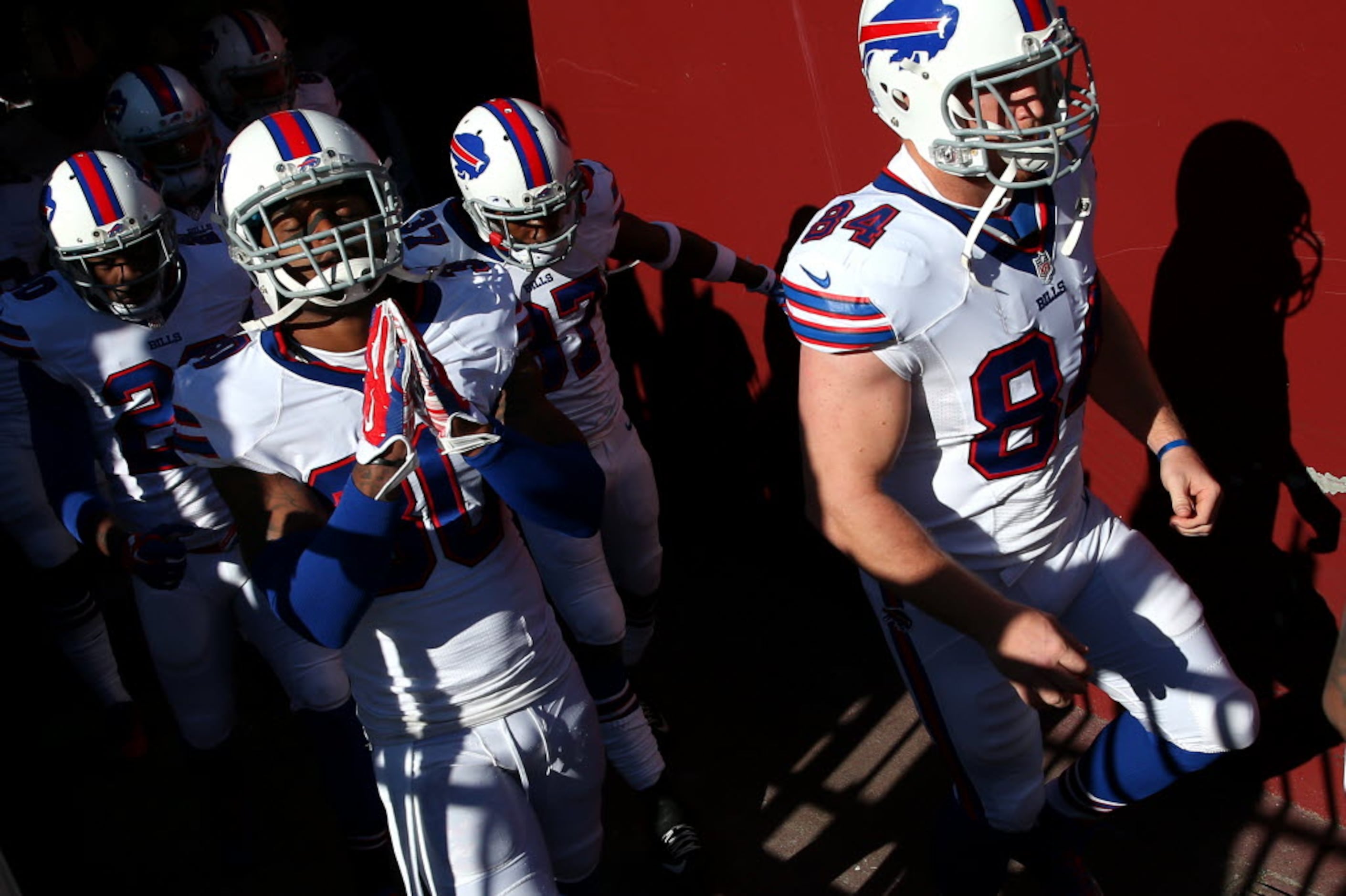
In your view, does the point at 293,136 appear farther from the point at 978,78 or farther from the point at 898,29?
the point at 978,78

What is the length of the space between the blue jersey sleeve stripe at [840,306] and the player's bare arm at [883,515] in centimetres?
8

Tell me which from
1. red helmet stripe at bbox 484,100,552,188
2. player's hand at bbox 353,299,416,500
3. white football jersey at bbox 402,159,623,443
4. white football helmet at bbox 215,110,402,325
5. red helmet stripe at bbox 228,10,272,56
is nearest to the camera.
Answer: player's hand at bbox 353,299,416,500

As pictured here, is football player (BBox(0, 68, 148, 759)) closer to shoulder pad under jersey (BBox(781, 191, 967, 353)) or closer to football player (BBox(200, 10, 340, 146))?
football player (BBox(200, 10, 340, 146))

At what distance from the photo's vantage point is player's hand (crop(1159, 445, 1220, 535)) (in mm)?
2730

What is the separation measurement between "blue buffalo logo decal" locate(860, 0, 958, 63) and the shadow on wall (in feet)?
3.44

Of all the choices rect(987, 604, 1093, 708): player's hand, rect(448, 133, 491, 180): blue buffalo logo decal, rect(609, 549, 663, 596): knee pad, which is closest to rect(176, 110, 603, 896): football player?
rect(987, 604, 1093, 708): player's hand

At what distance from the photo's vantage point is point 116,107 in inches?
180

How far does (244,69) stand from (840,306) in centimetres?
355

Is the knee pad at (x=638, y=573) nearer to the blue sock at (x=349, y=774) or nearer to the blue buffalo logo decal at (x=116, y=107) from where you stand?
the blue sock at (x=349, y=774)

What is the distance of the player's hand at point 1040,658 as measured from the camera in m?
2.32

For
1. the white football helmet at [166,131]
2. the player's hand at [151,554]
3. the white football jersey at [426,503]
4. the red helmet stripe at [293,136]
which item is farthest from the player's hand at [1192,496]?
the white football helmet at [166,131]

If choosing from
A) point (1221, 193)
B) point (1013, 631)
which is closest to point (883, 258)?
point (1013, 631)

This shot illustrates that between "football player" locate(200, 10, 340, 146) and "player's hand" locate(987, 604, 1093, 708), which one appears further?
"football player" locate(200, 10, 340, 146)

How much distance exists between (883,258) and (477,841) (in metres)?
1.33
